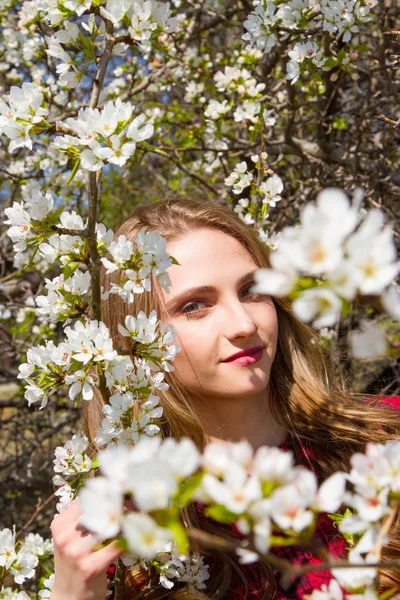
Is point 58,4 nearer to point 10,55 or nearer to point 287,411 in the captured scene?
point 287,411

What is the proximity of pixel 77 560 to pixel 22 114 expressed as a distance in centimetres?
95

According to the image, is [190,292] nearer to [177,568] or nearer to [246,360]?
[246,360]

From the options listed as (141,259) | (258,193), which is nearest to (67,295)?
(141,259)

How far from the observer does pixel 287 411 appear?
2.13 m

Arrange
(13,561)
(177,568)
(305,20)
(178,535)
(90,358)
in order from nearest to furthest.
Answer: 1. (178,535)
2. (90,358)
3. (177,568)
4. (13,561)
5. (305,20)

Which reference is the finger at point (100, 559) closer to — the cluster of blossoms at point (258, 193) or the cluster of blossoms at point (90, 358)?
the cluster of blossoms at point (90, 358)

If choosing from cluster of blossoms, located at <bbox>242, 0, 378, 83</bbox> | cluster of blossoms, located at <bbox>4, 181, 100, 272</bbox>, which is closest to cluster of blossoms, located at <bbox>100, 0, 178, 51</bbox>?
cluster of blossoms, located at <bbox>4, 181, 100, 272</bbox>

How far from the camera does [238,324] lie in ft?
5.53

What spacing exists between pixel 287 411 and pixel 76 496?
850mm

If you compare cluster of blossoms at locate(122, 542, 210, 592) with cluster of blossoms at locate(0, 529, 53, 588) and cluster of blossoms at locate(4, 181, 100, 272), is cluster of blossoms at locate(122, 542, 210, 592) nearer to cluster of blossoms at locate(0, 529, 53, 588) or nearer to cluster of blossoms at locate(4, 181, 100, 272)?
cluster of blossoms at locate(0, 529, 53, 588)

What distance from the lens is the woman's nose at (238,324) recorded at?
1.67 meters

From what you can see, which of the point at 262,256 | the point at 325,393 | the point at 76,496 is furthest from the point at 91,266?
the point at 325,393

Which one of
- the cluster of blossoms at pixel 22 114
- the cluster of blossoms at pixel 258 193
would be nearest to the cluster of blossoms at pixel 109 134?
the cluster of blossoms at pixel 22 114

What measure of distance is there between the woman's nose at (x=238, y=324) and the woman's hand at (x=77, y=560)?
57 cm
